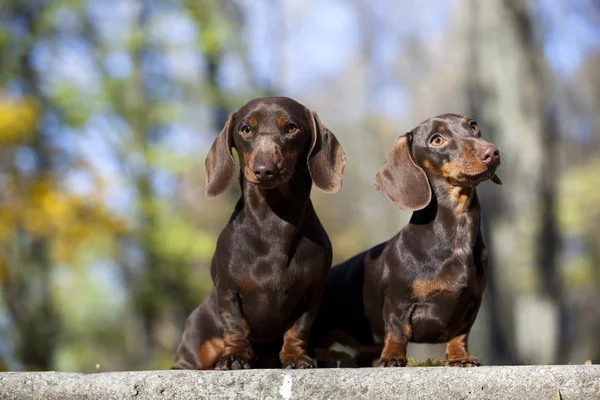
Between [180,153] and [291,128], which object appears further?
[180,153]

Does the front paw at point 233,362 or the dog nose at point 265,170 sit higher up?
the dog nose at point 265,170

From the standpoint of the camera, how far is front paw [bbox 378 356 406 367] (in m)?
4.16

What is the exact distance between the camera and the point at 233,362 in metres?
4.12

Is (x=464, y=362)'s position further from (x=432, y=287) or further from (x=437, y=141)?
(x=437, y=141)

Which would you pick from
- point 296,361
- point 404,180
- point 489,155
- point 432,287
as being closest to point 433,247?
point 432,287

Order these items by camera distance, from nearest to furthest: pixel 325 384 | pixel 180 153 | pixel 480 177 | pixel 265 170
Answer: pixel 325 384, pixel 265 170, pixel 480 177, pixel 180 153

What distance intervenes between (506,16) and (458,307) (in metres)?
7.42

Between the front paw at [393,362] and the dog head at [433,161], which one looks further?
the dog head at [433,161]

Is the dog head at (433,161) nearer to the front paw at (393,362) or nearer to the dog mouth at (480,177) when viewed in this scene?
the dog mouth at (480,177)

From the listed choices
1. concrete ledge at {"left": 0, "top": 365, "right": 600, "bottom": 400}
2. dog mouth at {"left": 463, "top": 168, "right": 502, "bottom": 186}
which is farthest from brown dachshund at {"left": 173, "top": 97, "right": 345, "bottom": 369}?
dog mouth at {"left": 463, "top": 168, "right": 502, "bottom": 186}

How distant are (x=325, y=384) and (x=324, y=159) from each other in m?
1.47

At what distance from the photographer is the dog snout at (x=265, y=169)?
3.98 m

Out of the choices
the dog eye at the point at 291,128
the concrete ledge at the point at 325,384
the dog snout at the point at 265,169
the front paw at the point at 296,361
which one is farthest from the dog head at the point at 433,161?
the concrete ledge at the point at 325,384

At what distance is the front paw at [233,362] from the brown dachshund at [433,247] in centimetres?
71
